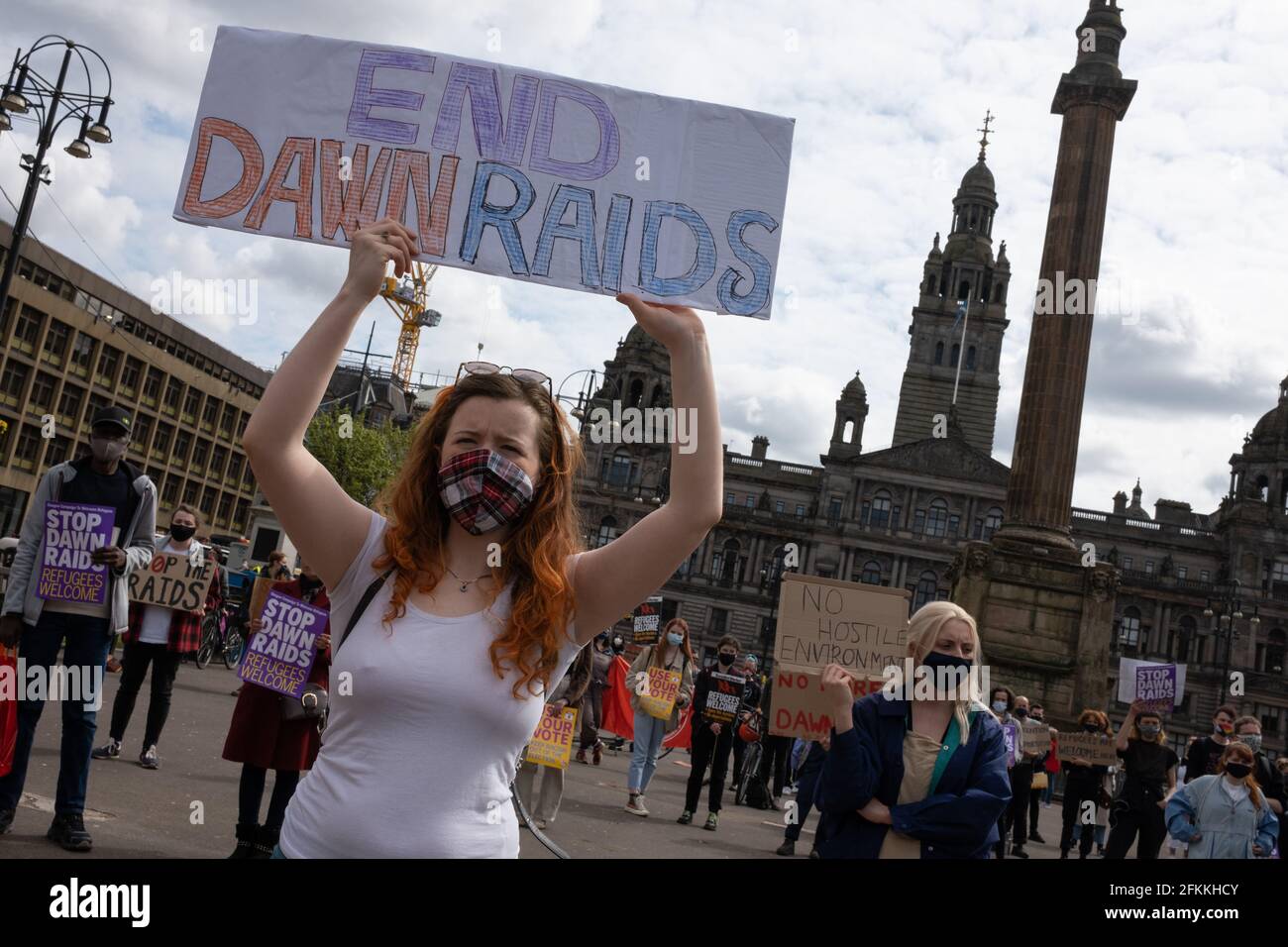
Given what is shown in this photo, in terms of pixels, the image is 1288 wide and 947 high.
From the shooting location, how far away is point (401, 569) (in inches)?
91.7

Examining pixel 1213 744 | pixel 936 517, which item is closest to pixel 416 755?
pixel 1213 744

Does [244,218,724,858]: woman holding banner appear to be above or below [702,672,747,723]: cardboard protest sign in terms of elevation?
above

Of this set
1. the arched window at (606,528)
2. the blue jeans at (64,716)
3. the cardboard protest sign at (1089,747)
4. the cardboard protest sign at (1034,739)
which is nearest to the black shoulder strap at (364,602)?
the blue jeans at (64,716)

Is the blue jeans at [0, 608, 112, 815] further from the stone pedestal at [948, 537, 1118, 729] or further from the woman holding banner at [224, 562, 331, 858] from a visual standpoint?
the stone pedestal at [948, 537, 1118, 729]

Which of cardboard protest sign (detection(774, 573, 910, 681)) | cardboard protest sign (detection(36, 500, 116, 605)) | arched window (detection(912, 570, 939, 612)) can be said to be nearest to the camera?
cardboard protest sign (detection(36, 500, 116, 605))

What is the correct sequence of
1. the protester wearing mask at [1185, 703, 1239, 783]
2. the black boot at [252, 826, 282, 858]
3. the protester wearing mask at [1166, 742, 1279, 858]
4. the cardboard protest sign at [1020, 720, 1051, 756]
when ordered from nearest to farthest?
the black boot at [252, 826, 282, 858] < the protester wearing mask at [1166, 742, 1279, 858] < the protester wearing mask at [1185, 703, 1239, 783] < the cardboard protest sign at [1020, 720, 1051, 756]

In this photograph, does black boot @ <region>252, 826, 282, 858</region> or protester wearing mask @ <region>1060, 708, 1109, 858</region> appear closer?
black boot @ <region>252, 826, 282, 858</region>

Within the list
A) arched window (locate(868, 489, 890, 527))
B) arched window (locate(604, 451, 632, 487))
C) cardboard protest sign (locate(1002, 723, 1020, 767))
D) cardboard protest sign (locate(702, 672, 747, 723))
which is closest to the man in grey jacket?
cardboard protest sign (locate(702, 672, 747, 723))

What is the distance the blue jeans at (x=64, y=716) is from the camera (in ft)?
19.3

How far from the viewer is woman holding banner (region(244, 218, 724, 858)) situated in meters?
2.12

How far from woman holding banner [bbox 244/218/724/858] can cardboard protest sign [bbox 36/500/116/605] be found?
14.2 ft

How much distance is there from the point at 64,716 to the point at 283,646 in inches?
55.0
